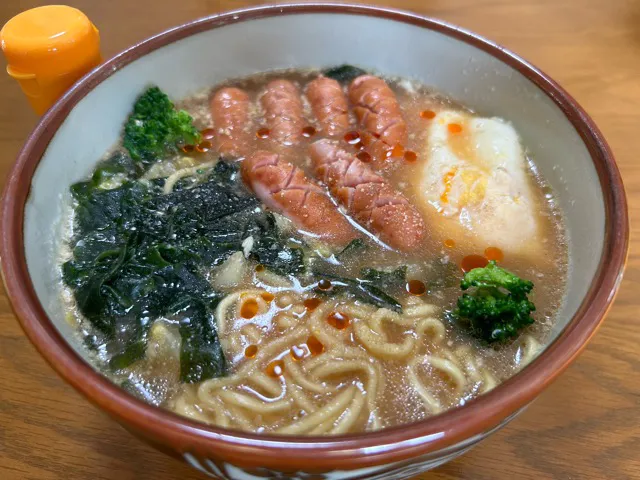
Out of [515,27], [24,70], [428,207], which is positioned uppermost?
[515,27]

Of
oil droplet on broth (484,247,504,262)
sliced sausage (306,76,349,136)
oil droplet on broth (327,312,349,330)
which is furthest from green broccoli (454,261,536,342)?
sliced sausage (306,76,349,136)

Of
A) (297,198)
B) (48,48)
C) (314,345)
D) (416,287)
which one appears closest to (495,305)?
(416,287)

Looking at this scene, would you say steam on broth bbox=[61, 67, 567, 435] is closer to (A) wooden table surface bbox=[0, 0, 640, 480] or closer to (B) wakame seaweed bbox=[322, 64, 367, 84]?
(B) wakame seaweed bbox=[322, 64, 367, 84]

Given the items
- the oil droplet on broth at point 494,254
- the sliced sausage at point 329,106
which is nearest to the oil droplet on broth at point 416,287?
the oil droplet on broth at point 494,254

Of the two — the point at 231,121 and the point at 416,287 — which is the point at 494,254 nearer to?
the point at 416,287

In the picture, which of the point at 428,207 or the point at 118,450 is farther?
the point at 428,207

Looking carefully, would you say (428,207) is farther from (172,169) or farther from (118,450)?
(118,450)

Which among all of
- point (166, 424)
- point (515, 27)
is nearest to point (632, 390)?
point (166, 424)

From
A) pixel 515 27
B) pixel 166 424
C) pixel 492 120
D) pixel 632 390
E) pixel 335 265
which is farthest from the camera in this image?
pixel 515 27

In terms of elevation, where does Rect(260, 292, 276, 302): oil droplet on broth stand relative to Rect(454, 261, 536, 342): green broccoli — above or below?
below
